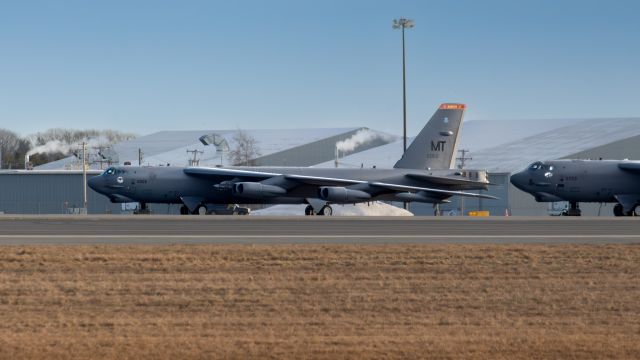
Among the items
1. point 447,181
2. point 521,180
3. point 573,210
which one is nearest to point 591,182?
point 573,210

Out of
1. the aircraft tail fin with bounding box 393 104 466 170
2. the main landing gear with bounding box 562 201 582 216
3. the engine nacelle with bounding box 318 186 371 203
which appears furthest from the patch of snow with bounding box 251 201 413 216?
the main landing gear with bounding box 562 201 582 216

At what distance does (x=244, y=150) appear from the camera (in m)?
113

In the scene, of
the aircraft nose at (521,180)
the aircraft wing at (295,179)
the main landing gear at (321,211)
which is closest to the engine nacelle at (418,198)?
the aircraft wing at (295,179)

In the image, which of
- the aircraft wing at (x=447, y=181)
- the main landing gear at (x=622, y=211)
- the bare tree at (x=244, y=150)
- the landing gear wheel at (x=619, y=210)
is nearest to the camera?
the aircraft wing at (x=447, y=181)

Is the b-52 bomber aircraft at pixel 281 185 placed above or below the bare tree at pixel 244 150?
below

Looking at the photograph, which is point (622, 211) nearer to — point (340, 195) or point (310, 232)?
point (340, 195)

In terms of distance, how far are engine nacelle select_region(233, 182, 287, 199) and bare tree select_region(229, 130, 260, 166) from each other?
2054 inches

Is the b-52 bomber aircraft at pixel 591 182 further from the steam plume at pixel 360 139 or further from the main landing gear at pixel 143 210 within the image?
the steam plume at pixel 360 139

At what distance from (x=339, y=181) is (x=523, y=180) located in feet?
32.7

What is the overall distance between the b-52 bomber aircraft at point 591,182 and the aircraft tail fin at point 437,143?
216 inches

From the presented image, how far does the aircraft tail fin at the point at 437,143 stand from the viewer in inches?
2298

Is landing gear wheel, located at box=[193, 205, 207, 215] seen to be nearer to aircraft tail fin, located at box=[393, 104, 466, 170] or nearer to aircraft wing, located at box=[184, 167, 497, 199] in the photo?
aircraft wing, located at box=[184, 167, 497, 199]

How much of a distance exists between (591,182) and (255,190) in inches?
699

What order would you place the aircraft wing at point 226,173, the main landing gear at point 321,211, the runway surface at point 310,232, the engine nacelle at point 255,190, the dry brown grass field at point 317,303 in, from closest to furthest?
1. the dry brown grass field at point 317,303
2. the runway surface at point 310,232
3. the engine nacelle at point 255,190
4. the aircraft wing at point 226,173
5. the main landing gear at point 321,211
